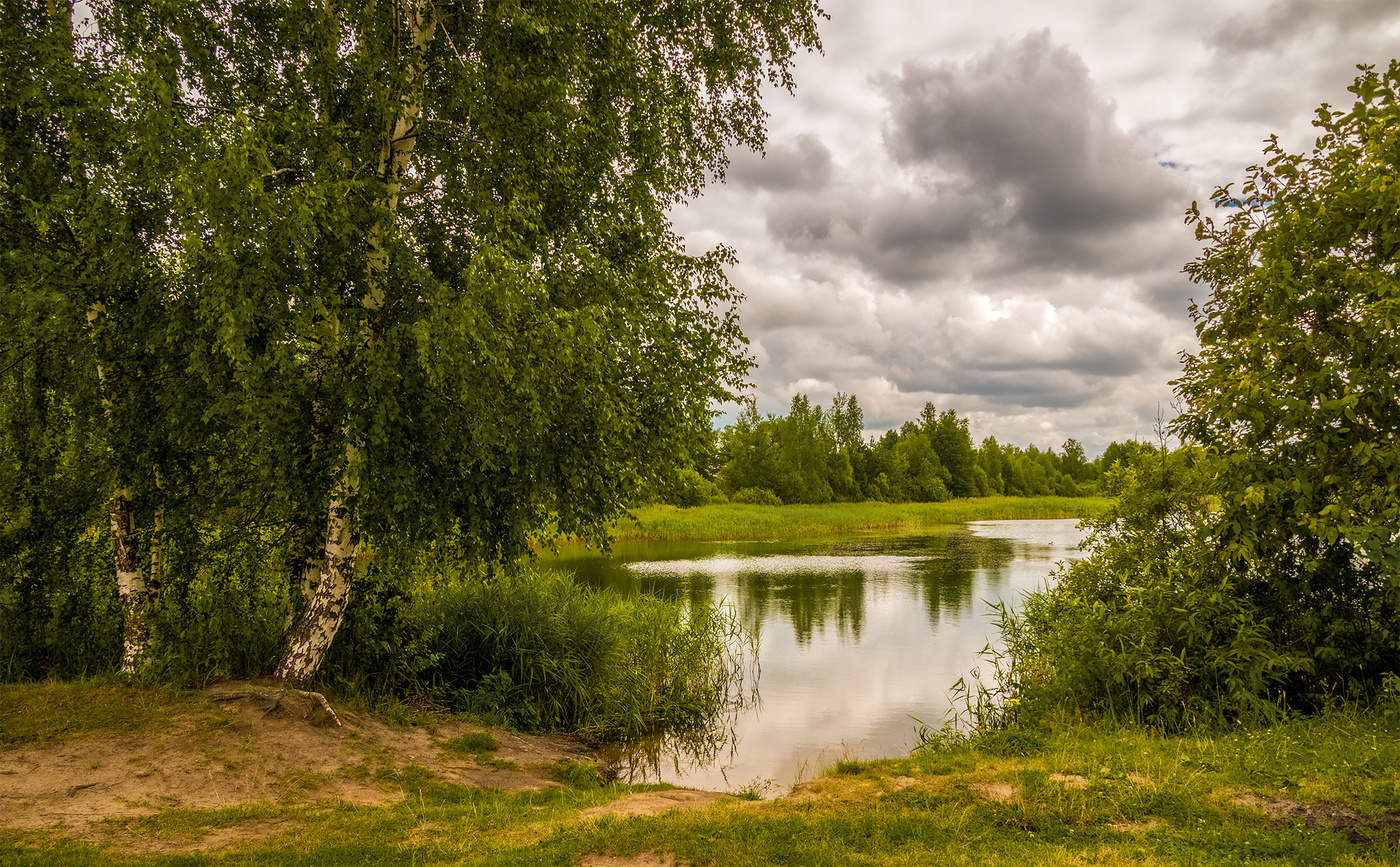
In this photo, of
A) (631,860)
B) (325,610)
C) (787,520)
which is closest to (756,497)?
(787,520)

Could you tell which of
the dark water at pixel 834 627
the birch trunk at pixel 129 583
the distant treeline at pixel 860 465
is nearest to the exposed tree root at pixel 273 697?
the birch trunk at pixel 129 583

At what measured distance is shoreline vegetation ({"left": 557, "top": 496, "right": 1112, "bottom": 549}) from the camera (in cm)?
4684

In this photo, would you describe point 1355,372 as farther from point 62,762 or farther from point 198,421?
point 62,762

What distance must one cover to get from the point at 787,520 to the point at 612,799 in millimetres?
47626

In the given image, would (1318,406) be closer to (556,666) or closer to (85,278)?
(556,666)

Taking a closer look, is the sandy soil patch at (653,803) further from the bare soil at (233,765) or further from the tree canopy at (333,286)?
the tree canopy at (333,286)

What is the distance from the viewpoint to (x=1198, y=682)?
868 centimetres

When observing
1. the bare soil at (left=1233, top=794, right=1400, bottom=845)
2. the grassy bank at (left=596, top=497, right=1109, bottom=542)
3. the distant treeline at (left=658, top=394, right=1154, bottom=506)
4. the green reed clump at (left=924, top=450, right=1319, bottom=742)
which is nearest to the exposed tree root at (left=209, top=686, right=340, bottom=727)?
the green reed clump at (left=924, top=450, right=1319, bottom=742)

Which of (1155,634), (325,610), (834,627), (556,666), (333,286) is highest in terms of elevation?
(333,286)

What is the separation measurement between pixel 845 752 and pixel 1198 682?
445cm

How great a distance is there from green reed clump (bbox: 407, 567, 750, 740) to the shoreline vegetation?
22.9 m

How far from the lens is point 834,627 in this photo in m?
19.2

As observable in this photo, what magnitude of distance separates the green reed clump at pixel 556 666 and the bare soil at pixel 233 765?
6.05ft

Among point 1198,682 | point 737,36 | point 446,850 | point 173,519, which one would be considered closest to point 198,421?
point 173,519
